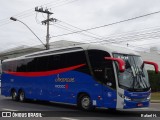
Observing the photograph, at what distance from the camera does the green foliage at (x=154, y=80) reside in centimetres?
3986

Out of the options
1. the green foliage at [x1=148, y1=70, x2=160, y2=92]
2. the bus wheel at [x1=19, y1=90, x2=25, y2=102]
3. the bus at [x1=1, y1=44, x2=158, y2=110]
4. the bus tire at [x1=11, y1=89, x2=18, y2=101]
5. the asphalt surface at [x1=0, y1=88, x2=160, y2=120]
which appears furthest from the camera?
the green foliage at [x1=148, y1=70, x2=160, y2=92]

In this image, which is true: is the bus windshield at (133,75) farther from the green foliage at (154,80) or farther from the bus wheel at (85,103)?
the green foliage at (154,80)

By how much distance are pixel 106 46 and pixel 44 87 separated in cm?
597

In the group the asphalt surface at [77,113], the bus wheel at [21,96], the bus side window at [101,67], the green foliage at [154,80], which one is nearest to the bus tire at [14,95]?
the bus wheel at [21,96]

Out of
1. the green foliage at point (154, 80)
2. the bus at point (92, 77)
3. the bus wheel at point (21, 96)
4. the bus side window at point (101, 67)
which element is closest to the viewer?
the bus at point (92, 77)

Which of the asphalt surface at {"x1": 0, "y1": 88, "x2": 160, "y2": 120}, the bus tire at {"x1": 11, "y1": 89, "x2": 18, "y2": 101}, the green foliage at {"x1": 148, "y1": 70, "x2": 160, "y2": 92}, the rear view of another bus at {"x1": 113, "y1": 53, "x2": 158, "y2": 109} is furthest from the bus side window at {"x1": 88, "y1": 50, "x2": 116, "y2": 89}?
the green foliage at {"x1": 148, "y1": 70, "x2": 160, "y2": 92}

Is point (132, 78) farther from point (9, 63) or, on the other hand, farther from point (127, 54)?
point (9, 63)

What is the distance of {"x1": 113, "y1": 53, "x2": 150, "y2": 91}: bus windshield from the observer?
16.1m

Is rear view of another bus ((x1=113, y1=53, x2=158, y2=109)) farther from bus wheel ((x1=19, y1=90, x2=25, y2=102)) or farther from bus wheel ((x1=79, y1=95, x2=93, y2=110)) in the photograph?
bus wheel ((x1=19, y1=90, x2=25, y2=102))

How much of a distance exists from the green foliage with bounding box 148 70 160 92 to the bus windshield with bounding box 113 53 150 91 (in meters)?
22.9

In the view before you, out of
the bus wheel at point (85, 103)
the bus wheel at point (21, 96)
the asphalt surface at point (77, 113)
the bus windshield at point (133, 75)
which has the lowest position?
the asphalt surface at point (77, 113)

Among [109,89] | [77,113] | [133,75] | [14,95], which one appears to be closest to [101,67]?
[109,89]

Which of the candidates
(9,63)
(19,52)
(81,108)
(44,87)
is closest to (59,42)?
(19,52)

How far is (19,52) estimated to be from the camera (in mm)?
57094
